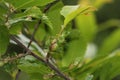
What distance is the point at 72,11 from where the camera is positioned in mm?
941

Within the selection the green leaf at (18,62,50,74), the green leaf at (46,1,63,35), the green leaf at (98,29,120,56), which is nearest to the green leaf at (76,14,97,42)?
the green leaf at (98,29,120,56)

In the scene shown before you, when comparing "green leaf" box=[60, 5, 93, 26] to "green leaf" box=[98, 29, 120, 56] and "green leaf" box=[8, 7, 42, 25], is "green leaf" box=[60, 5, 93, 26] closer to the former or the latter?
"green leaf" box=[8, 7, 42, 25]

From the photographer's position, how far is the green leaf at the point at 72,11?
2.99 feet

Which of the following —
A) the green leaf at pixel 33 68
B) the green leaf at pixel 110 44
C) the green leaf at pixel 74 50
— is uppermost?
the green leaf at pixel 33 68

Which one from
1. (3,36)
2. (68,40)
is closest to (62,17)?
(68,40)

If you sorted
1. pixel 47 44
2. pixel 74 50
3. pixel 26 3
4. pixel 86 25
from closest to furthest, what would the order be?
pixel 26 3, pixel 47 44, pixel 74 50, pixel 86 25

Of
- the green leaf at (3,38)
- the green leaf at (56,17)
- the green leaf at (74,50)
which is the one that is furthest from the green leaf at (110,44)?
the green leaf at (3,38)

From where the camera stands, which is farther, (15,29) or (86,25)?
(86,25)

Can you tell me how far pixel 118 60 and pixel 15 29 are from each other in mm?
274

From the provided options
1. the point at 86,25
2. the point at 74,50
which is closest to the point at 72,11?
the point at 74,50

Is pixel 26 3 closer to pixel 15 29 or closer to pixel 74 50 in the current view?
pixel 15 29

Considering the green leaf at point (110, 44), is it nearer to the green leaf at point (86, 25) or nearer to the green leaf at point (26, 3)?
the green leaf at point (86, 25)

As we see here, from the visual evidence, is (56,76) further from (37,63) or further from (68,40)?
(68,40)

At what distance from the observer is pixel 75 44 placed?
1176mm
